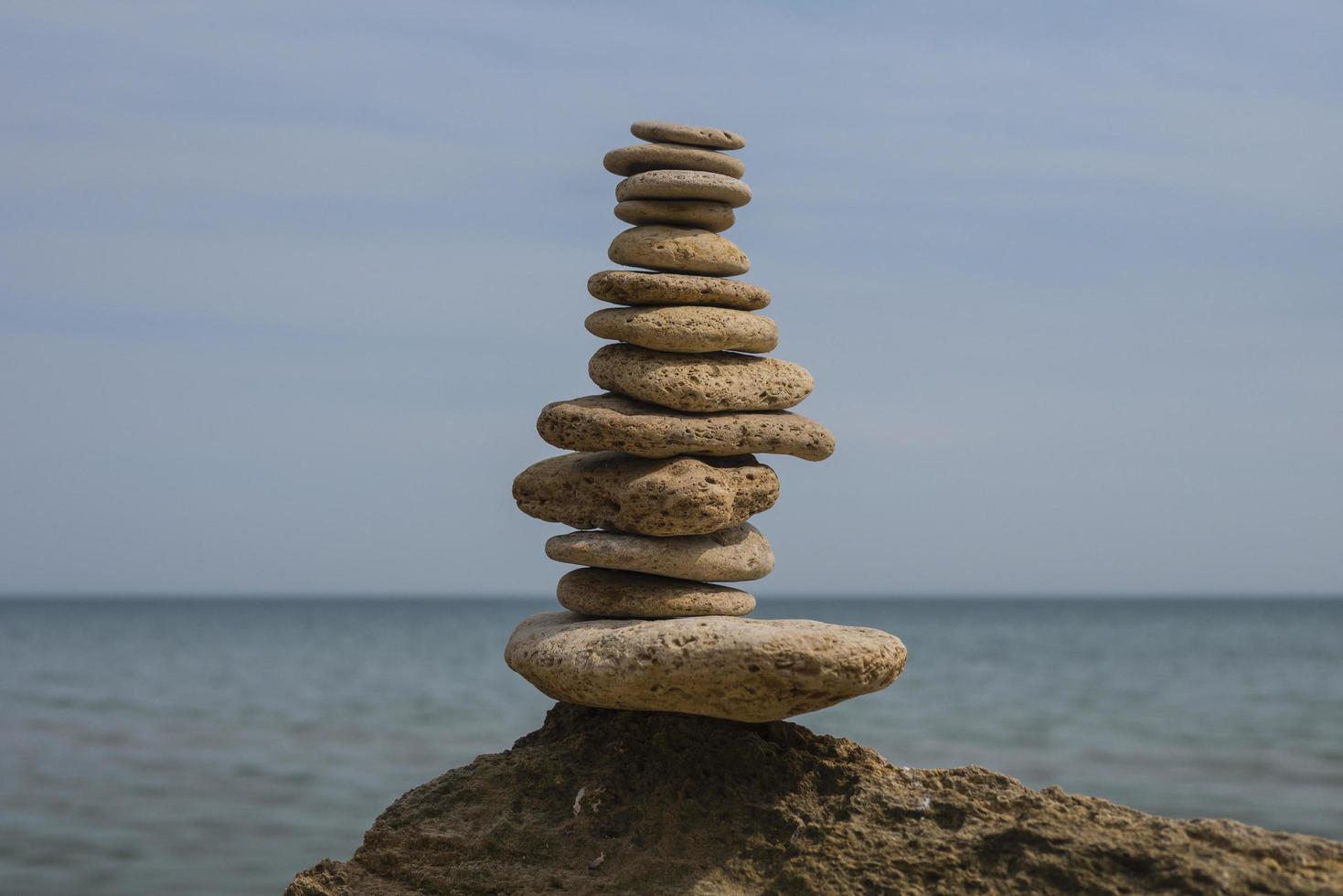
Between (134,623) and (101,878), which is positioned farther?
(134,623)

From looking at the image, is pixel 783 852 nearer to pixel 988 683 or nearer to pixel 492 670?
pixel 988 683

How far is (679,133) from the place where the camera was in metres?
6.99

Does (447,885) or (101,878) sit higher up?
(447,885)

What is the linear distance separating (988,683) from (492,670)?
38.9 ft

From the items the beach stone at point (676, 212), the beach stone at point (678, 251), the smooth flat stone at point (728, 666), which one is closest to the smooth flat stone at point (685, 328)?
the beach stone at point (678, 251)

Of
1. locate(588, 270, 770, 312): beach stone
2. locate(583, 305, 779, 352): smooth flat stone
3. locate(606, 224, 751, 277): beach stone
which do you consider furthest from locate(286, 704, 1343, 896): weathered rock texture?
locate(606, 224, 751, 277): beach stone

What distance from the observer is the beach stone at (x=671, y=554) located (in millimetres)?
6555

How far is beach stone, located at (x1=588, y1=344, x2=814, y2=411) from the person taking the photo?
21.7ft

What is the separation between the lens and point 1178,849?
17.9 ft

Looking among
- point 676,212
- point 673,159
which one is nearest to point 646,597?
point 676,212

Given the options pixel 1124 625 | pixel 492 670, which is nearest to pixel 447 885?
pixel 492 670

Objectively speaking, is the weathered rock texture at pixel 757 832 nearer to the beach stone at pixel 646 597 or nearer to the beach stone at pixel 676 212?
the beach stone at pixel 646 597

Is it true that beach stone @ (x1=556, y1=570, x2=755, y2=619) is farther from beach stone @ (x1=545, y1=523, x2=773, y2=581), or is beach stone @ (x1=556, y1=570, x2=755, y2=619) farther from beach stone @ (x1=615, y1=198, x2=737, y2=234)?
beach stone @ (x1=615, y1=198, x2=737, y2=234)

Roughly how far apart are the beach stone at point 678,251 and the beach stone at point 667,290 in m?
0.07
